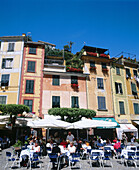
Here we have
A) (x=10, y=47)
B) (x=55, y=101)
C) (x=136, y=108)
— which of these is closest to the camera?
(x=55, y=101)

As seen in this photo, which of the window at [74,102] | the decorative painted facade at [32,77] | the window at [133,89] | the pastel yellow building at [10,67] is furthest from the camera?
the window at [133,89]

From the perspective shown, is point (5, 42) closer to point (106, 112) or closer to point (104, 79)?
point (104, 79)

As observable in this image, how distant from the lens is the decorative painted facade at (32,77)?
19.1 m

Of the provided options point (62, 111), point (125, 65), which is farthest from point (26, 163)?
point (125, 65)

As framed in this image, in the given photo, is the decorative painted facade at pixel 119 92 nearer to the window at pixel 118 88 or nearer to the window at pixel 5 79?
the window at pixel 118 88

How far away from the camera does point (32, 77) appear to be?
802 inches

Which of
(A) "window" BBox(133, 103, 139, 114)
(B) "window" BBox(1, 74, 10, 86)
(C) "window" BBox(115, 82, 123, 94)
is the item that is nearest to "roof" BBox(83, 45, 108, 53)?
(C) "window" BBox(115, 82, 123, 94)

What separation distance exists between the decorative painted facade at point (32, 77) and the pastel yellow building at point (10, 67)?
660 millimetres

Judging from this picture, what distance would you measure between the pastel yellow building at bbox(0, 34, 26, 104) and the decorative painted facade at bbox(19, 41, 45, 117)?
660mm

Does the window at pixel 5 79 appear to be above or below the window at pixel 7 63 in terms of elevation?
below

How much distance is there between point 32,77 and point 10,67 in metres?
3.23

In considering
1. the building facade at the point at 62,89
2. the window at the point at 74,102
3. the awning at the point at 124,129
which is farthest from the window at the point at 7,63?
the awning at the point at 124,129

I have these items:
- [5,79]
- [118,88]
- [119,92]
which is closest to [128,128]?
[119,92]

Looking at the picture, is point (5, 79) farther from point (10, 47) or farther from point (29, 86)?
point (10, 47)
